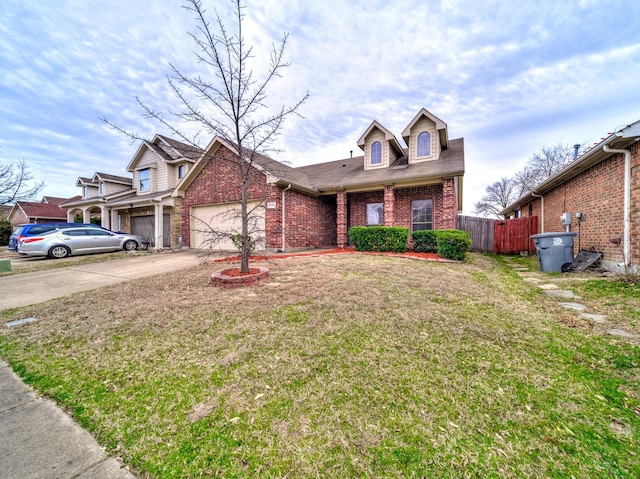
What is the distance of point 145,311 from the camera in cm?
383

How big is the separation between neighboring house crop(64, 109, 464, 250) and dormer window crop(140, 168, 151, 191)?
2556mm

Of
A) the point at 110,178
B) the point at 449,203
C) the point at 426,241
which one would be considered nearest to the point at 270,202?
the point at 426,241

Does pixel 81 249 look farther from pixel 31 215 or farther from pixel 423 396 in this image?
pixel 31 215

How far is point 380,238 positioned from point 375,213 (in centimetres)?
323

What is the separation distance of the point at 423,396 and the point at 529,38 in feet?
38.1

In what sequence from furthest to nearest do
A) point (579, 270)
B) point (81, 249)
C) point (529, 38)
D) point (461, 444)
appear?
point (81, 249), point (529, 38), point (579, 270), point (461, 444)

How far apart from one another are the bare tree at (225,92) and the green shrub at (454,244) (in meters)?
6.03

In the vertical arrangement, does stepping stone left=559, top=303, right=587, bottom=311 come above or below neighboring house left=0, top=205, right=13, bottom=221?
below

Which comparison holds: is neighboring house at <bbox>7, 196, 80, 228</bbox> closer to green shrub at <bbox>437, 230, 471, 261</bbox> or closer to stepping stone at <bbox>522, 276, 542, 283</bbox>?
green shrub at <bbox>437, 230, 471, 261</bbox>

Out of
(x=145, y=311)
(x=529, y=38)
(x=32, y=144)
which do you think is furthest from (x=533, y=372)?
(x=32, y=144)

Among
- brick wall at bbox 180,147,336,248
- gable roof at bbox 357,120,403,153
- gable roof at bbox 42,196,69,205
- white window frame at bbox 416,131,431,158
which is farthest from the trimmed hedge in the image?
gable roof at bbox 42,196,69,205

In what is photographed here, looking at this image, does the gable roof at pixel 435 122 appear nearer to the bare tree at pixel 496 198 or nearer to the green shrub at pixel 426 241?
the green shrub at pixel 426 241

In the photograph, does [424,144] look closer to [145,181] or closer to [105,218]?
[145,181]

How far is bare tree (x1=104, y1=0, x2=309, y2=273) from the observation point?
495 centimetres
